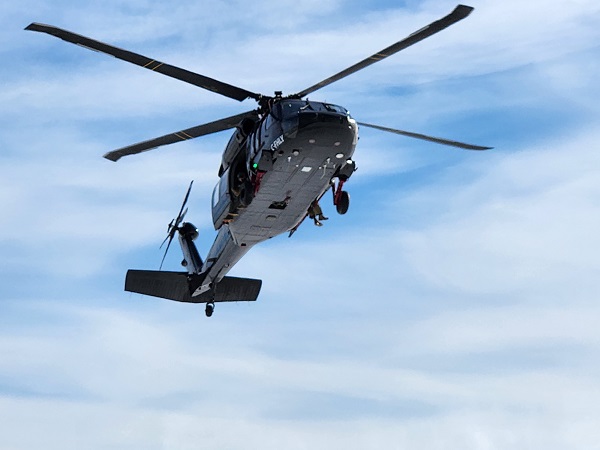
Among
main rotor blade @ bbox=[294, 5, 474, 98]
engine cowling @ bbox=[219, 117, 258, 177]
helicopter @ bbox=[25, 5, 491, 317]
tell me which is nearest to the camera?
main rotor blade @ bbox=[294, 5, 474, 98]

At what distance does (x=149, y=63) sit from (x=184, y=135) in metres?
4.87

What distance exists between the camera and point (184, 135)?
1539 inches

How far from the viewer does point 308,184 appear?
37.6 metres

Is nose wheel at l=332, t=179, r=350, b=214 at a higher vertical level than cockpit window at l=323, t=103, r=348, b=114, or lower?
lower

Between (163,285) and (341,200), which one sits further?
(163,285)

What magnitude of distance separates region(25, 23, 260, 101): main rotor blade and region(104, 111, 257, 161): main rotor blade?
6.20ft

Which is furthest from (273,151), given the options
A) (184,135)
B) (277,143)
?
(184,135)

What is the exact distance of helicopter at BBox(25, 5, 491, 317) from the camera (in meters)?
34.8

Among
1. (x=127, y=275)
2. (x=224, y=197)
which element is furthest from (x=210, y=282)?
(x=224, y=197)

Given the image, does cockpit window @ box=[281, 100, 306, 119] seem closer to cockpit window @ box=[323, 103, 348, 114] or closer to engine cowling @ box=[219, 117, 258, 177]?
cockpit window @ box=[323, 103, 348, 114]

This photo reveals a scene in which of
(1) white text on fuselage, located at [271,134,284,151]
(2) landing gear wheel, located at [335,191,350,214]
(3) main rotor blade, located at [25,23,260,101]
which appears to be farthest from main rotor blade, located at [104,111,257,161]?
(2) landing gear wheel, located at [335,191,350,214]

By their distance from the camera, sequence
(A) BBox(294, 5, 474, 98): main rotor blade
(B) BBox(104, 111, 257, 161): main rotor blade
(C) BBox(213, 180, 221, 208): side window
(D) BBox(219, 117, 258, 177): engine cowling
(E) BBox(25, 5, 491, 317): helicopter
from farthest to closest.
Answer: (C) BBox(213, 180, 221, 208): side window < (B) BBox(104, 111, 257, 161): main rotor blade < (D) BBox(219, 117, 258, 177): engine cowling < (E) BBox(25, 5, 491, 317): helicopter < (A) BBox(294, 5, 474, 98): main rotor blade

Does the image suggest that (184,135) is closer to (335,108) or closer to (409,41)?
(335,108)

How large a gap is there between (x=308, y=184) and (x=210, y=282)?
1264 centimetres
